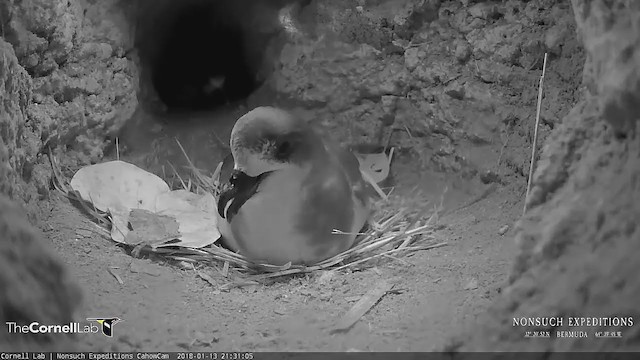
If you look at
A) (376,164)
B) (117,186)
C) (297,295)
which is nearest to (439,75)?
(376,164)

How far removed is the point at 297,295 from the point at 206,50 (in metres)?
1.24

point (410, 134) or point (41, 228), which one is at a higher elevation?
point (410, 134)

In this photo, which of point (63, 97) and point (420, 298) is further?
point (63, 97)

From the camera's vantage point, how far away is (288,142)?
5.75 feet

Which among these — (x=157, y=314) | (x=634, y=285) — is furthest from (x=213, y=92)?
(x=634, y=285)

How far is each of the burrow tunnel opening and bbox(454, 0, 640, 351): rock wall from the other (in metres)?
1.39

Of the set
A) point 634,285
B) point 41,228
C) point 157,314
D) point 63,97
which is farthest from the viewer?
point 63,97

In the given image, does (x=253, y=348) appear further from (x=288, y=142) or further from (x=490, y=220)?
(x=490, y=220)

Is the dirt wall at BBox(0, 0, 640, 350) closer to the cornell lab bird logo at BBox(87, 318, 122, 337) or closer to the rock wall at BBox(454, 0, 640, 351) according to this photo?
the rock wall at BBox(454, 0, 640, 351)

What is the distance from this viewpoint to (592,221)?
42.2 inches

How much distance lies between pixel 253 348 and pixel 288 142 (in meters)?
0.60

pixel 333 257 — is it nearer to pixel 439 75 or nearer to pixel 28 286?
pixel 439 75

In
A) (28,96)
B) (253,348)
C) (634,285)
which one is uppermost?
(28,96)

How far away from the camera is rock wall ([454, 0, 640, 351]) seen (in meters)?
1.02
